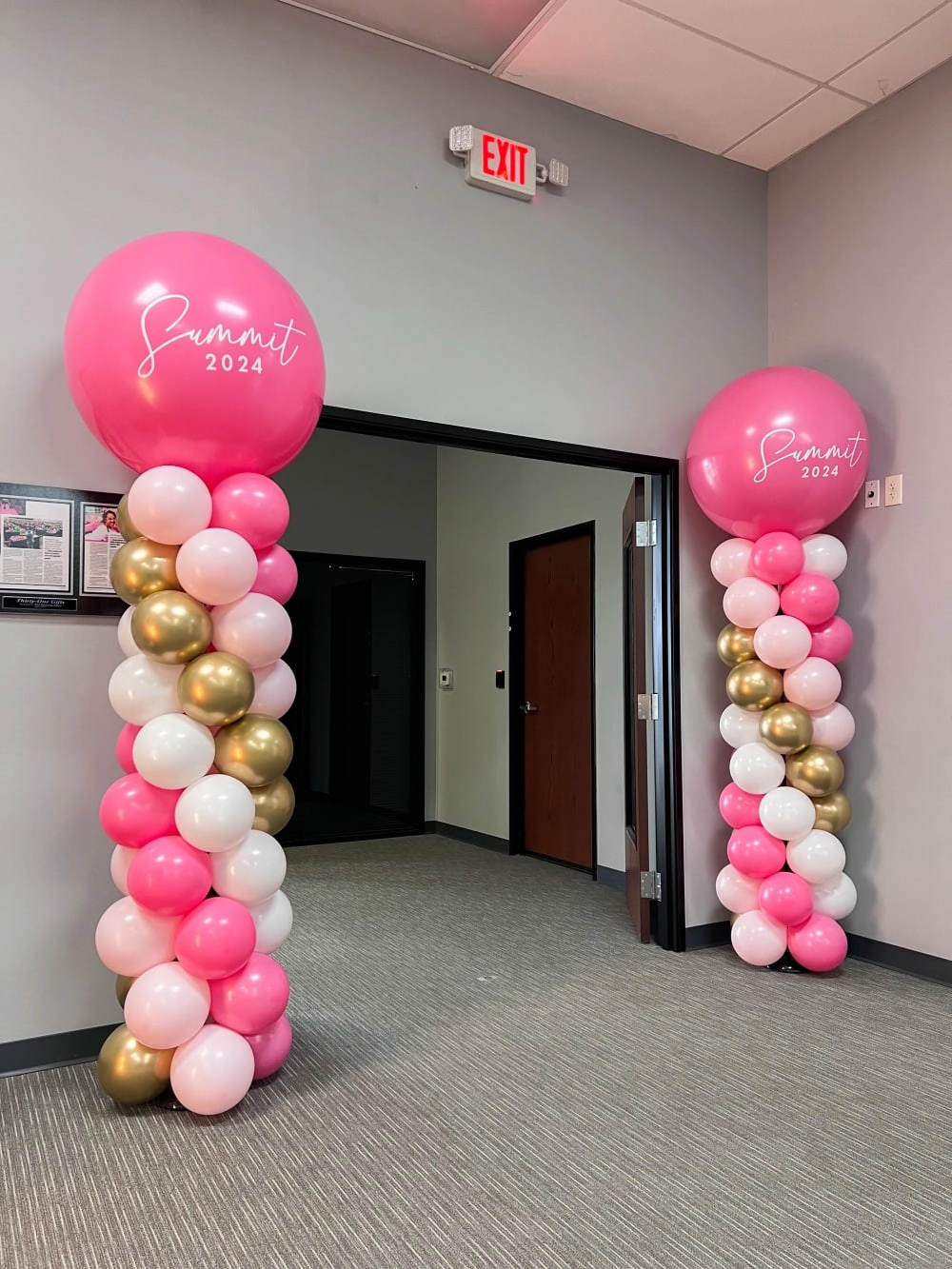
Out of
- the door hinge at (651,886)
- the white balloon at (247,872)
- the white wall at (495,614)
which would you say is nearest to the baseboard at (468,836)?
the white wall at (495,614)

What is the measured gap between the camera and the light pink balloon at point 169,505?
2.33 m

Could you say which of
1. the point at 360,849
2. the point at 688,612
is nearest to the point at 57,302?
the point at 688,612

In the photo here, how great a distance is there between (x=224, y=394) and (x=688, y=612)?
2.27m

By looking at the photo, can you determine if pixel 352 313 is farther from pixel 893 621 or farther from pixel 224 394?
pixel 893 621

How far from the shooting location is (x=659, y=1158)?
2.20 metres

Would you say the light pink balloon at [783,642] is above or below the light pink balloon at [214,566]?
below

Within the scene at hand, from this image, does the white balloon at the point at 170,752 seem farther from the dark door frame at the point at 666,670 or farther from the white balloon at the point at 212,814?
the dark door frame at the point at 666,670

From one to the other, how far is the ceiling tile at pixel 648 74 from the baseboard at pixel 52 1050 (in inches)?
138

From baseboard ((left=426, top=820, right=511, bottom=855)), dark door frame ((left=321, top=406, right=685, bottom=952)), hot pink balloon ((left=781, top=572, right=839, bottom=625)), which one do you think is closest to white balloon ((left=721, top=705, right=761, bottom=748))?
dark door frame ((left=321, top=406, right=685, bottom=952))

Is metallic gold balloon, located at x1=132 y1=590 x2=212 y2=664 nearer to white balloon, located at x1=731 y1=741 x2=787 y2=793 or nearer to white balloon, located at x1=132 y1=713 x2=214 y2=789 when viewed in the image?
white balloon, located at x1=132 y1=713 x2=214 y2=789

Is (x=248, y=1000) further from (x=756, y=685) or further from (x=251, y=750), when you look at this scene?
(x=756, y=685)

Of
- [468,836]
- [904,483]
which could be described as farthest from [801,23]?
[468,836]

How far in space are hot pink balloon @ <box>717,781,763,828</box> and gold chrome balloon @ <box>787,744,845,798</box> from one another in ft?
0.51

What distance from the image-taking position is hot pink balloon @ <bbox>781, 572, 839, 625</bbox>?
3428mm
